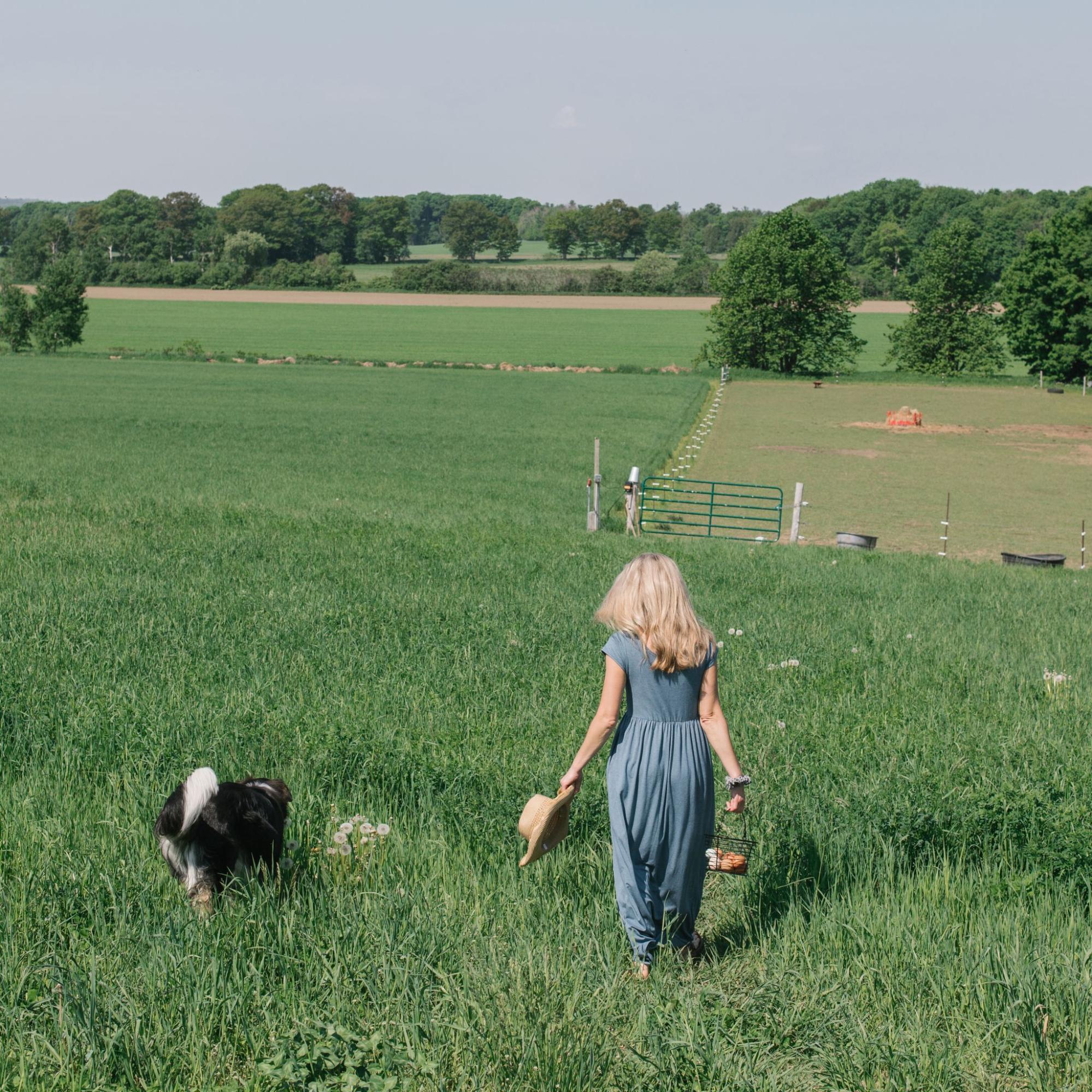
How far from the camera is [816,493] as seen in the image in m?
27.5

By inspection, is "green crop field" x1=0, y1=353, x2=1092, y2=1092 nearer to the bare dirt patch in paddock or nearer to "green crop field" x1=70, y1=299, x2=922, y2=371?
the bare dirt patch in paddock

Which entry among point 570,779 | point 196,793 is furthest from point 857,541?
point 196,793

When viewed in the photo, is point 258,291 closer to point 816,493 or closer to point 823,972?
point 816,493

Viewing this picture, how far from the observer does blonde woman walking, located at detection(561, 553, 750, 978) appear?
164 inches

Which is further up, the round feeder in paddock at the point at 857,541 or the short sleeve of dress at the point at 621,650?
the short sleeve of dress at the point at 621,650

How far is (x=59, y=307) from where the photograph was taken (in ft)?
241

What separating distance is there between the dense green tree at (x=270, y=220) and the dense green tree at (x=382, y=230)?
1046 cm

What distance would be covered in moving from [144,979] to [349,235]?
164 m

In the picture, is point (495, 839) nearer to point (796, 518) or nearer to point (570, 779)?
point (570, 779)

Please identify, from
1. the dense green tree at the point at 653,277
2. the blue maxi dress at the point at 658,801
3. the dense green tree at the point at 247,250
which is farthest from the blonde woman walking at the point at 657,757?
the dense green tree at the point at 247,250

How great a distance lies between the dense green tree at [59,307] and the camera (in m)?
71.1

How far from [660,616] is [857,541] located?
51.4 ft

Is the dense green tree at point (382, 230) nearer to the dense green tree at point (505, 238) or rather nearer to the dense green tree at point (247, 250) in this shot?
the dense green tree at point (505, 238)

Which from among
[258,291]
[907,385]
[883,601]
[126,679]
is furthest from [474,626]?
[258,291]
